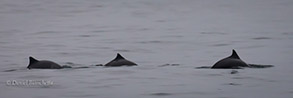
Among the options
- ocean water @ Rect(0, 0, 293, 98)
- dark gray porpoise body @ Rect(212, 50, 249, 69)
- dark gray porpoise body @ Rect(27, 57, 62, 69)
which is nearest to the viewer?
ocean water @ Rect(0, 0, 293, 98)

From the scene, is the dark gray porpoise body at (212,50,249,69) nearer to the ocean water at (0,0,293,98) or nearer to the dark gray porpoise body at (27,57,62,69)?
the ocean water at (0,0,293,98)

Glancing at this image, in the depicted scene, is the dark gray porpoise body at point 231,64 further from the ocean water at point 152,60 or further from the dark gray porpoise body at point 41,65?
the dark gray porpoise body at point 41,65

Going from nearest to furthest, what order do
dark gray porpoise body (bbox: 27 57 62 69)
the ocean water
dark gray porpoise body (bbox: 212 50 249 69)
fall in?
the ocean water
dark gray porpoise body (bbox: 212 50 249 69)
dark gray porpoise body (bbox: 27 57 62 69)

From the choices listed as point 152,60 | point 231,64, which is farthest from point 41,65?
point 231,64

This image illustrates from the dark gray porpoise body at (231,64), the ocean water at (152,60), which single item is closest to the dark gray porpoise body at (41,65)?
the ocean water at (152,60)

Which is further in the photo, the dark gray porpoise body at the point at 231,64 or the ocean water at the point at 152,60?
the dark gray porpoise body at the point at 231,64

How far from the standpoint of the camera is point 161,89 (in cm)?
1427

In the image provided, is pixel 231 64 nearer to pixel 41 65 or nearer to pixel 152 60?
pixel 152 60

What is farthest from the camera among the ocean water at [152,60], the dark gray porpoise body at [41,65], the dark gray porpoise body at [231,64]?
the dark gray porpoise body at [41,65]

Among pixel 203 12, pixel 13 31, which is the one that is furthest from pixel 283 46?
pixel 203 12

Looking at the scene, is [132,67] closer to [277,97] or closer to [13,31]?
[277,97]

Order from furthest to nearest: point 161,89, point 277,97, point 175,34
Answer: point 175,34, point 161,89, point 277,97

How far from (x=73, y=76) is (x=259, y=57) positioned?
5.75 metres

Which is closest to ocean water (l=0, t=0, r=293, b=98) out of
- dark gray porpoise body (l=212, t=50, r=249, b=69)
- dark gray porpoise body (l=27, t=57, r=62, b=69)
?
dark gray porpoise body (l=27, t=57, r=62, b=69)
